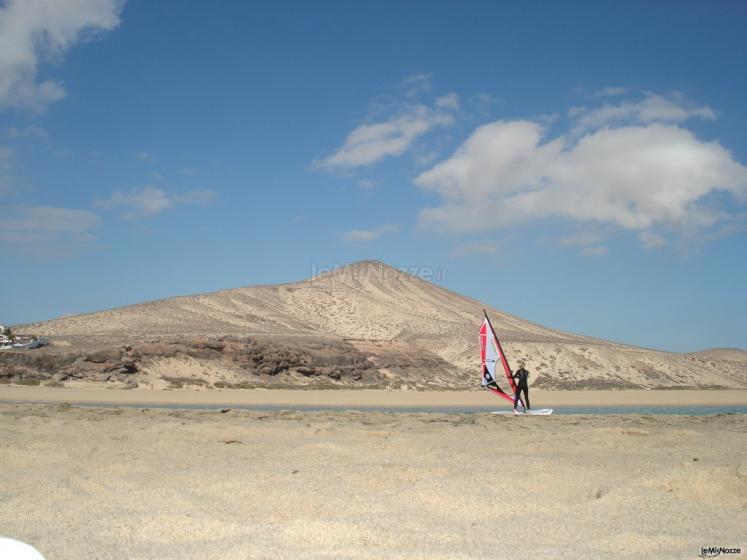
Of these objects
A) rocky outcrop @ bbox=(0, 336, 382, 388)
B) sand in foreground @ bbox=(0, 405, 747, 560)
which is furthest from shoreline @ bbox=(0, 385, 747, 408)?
sand in foreground @ bbox=(0, 405, 747, 560)

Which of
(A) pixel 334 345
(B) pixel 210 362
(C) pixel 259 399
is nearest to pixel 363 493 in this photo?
(C) pixel 259 399

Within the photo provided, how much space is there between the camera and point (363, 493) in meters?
7.34

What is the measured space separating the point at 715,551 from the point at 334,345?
37883 millimetres

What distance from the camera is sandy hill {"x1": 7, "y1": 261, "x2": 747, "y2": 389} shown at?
3434cm

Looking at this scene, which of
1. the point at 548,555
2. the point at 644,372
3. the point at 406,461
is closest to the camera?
the point at 548,555

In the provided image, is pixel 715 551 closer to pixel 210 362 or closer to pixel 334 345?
pixel 210 362

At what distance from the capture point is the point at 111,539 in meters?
5.57

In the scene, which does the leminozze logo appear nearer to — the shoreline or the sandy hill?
the shoreline

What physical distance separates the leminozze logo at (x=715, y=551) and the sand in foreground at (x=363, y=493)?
0.40ft

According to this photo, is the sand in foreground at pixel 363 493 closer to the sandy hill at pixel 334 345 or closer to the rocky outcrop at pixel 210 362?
the rocky outcrop at pixel 210 362

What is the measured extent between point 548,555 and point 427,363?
39.1 meters

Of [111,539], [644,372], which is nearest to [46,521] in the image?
[111,539]

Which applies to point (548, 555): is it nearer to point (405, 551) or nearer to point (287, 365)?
point (405, 551)

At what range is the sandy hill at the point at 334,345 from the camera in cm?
3434
